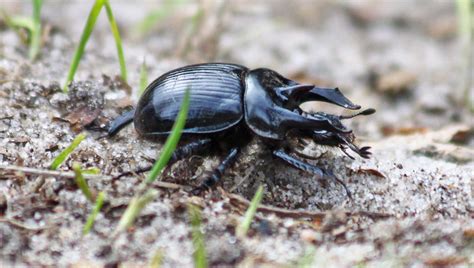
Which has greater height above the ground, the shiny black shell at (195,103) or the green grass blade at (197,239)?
the shiny black shell at (195,103)

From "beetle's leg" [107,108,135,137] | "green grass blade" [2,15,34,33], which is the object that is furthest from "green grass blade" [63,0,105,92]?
"green grass blade" [2,15,34,33]

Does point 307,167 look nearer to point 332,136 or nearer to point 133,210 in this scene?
point 332,136

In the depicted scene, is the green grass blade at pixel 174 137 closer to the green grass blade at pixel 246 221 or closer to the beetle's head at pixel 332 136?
the green grass blade at pixel 246 221

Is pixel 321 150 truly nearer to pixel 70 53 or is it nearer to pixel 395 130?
pixel 395 130

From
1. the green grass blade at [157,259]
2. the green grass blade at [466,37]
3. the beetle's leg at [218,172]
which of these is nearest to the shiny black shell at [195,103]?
the beetle's leg at [218,172]

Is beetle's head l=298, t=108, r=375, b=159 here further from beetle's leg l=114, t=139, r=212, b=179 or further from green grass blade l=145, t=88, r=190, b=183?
green grass blade l=145, t=88, r=190, b=183

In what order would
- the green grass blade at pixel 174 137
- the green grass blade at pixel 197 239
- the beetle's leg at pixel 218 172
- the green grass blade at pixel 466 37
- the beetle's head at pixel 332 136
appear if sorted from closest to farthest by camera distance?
the green grass blade at pixel 197 239 → the green grass blade at pixel 174 137 → the beetle's leg at pixel 218 172 → the beetle's head at pixel 332 136 → the green grass blade at pixel 466 37
